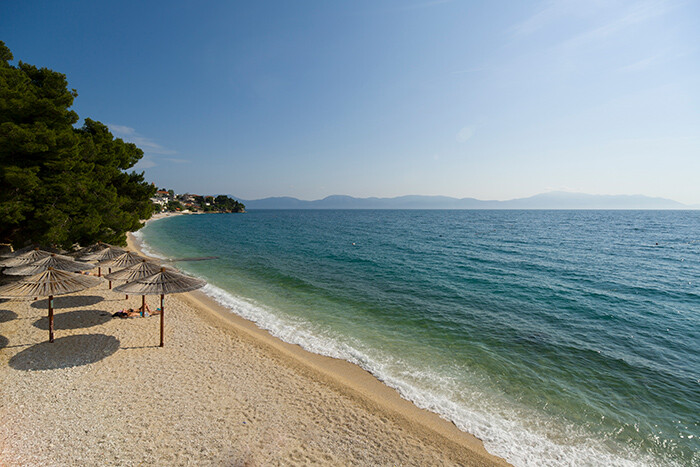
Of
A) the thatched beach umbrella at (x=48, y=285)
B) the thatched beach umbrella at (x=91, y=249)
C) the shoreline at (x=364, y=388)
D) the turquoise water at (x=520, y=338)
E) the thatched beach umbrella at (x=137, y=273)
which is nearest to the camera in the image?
the shoreline at (x=364, y=388)

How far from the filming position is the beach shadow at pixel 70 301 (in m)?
14.4

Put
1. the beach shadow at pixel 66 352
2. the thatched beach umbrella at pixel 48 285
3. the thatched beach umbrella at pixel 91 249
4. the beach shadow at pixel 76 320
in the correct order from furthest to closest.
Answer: the thatched beach umbrella at pixel 91 249 < the beach shadow at pixel 76 320 < the beach shadow at pixel 66 352 < the thatched beach umbrella at pixel 48 285

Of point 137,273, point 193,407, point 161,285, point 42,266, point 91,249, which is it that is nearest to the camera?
point 193,407

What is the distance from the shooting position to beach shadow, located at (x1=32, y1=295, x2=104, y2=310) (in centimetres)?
1438

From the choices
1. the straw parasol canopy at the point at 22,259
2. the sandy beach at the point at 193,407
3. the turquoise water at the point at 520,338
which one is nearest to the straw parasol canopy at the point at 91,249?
the straw parasol canopy at the point at 22,259

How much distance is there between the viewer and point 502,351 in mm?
12578

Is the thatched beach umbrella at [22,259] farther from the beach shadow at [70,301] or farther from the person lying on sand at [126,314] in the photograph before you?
the person lying on sand at [126,314]

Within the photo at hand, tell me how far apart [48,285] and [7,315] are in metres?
6.25

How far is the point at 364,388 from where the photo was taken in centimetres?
989

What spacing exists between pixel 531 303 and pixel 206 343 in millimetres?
19215

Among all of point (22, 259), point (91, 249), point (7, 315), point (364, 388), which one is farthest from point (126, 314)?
point (364, 388)

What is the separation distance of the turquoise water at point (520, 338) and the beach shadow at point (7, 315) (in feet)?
29.5

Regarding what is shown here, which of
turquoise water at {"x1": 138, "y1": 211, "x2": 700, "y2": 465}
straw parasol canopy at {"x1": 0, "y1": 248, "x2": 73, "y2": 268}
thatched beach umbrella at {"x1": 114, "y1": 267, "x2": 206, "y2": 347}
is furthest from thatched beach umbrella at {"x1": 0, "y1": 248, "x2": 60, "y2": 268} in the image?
turquoise water at {"x1": 138, "y1": 211, "x2": 700, "y2": 465}

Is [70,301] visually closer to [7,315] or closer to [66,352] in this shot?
[7,315]
